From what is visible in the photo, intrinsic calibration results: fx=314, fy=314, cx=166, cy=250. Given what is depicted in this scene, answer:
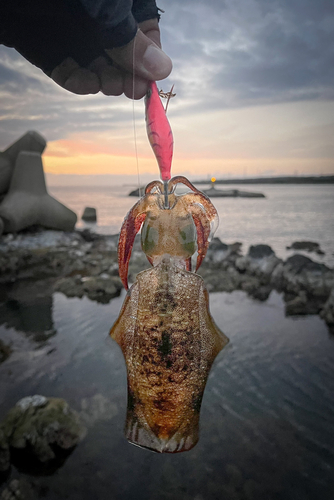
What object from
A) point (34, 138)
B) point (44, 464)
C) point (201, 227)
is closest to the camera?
point (201, 227)

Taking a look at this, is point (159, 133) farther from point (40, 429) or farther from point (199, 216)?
point (40, 429)

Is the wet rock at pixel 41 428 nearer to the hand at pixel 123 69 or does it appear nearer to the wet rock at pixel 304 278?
the hand at pixel 123 69

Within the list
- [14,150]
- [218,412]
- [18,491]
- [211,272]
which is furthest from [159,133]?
[14,150]

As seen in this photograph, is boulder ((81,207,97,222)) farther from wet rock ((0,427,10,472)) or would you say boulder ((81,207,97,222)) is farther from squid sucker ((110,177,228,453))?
squid sucker ((110,177,228,453))

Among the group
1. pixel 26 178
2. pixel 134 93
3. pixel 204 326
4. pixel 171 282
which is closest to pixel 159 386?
pixel 204 326

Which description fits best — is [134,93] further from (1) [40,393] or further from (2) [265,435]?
(1) [40,393]

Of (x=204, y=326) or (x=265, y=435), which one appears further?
(x=265, y=435)

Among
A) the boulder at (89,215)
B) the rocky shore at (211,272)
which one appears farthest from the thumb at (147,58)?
the boulder at (89,215)
